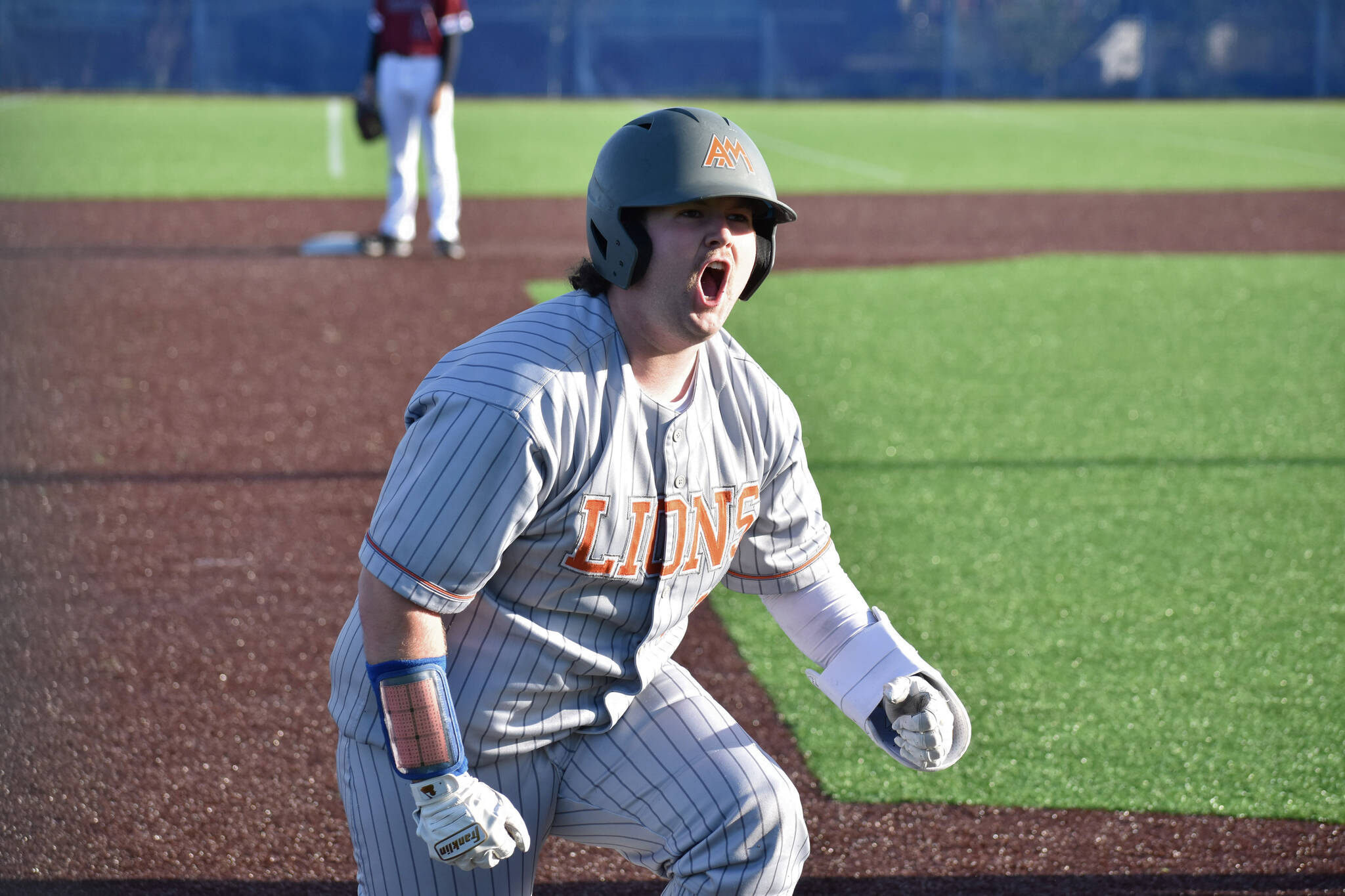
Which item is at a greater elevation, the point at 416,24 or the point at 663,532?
the point at 416,24

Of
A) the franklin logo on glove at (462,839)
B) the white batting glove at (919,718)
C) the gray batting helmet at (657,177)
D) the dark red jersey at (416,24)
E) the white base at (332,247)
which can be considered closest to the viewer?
the franklin logo on glove at (462,839)

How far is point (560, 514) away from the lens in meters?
2.18

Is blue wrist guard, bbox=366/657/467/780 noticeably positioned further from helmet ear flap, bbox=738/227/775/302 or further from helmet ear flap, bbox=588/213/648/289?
helmet ear flap, bbox=738/227/775/302

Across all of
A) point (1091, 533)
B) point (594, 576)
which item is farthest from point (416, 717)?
point (1091, 533)

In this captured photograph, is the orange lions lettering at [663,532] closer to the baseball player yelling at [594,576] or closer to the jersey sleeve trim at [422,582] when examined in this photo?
the baseball player yelling at [594,576]

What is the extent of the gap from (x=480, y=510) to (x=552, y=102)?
31.6 meters

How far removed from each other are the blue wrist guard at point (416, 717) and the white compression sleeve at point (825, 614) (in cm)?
68

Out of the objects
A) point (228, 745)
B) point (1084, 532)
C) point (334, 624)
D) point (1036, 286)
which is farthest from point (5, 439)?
point (1036, 286)

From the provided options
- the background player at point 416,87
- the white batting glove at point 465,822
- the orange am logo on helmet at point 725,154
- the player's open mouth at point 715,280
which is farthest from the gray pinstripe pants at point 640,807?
the background player at point 416,87

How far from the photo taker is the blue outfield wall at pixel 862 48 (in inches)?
1356

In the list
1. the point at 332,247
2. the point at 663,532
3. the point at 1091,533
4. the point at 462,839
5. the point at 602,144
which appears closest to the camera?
the point at 462,839

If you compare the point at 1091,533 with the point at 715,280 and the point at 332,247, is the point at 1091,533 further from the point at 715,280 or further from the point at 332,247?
the point at 332,247

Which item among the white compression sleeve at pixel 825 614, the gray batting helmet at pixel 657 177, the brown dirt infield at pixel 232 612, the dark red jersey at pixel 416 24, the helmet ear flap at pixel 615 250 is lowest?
the brown dirt infield at pixel 232 612

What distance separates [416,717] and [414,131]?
31.1ft
